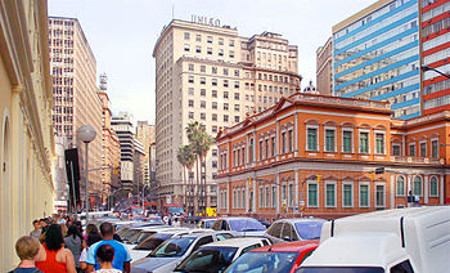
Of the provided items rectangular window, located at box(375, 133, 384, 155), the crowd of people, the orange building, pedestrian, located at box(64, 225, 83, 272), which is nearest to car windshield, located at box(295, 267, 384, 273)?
the crowd of people

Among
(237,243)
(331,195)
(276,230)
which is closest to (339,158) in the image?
(331,195)

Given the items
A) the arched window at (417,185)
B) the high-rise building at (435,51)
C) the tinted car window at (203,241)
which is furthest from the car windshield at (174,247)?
the high-rise building at (435,51)

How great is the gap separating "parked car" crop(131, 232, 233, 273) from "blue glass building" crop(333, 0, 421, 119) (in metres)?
68.6

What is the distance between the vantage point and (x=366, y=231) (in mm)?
6961

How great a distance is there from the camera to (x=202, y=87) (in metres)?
102

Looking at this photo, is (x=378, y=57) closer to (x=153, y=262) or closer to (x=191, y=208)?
(x=191, y=208)

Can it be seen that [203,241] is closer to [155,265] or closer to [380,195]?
[155,265]

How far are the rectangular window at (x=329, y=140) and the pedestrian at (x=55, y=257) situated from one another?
44.3 m

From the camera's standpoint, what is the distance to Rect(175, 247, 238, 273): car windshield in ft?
32.4

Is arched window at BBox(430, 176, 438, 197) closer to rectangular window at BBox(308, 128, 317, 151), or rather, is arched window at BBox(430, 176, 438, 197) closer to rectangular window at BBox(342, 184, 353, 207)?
rectangular window at BBox(342, 184, 353, 207)

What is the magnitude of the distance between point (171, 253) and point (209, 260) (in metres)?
2.18

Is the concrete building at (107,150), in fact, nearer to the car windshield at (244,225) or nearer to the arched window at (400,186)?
the arched window at (400,186)

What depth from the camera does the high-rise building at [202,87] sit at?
101m

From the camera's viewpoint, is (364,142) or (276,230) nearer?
(276,230)
